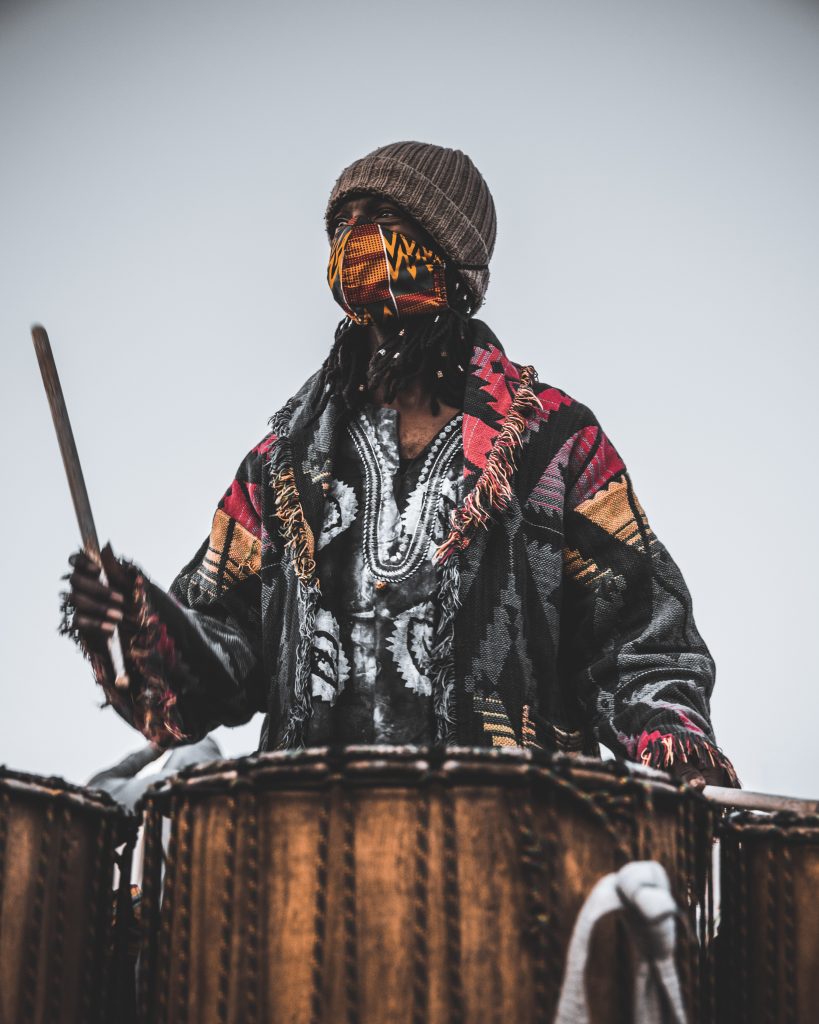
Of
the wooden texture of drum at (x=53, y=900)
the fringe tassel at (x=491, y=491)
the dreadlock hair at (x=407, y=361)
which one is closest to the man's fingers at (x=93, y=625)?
the wooden texture of drum at (x=53, y=900)

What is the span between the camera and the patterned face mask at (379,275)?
257 centimetres

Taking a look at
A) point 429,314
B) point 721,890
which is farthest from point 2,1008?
point 429,314

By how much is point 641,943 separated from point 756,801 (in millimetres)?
539

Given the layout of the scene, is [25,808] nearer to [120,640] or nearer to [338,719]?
[120,640]

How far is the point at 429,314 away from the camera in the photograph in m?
2.64

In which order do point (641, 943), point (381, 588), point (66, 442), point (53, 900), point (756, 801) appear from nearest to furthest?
point (641, 943) < point (53, 900) < point (756, 801) < point (66, 442) < point (381, 588)

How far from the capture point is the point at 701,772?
2.07 meters

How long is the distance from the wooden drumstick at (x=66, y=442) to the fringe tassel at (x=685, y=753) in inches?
38.2

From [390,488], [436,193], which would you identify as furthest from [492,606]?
[436,193]

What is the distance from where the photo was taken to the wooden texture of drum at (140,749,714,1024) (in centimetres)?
151

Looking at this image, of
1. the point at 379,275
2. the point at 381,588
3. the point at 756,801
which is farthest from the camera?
the point at 379,275

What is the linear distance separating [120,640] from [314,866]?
2.54ft

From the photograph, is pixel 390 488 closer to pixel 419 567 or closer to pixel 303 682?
pixel 419 567

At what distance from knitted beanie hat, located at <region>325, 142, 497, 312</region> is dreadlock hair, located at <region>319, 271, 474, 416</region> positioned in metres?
0.08
